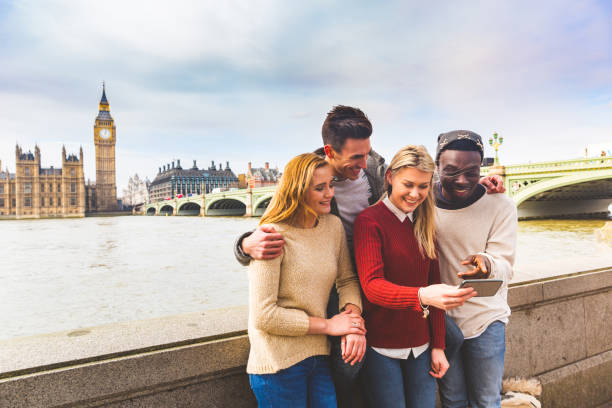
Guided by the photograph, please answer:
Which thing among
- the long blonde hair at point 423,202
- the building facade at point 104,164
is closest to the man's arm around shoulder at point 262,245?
the long blonde hair at point 423,202

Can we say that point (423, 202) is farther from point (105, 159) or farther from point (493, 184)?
point (105, 159)

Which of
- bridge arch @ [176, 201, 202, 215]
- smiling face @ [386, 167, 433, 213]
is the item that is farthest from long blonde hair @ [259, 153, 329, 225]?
bridge arch @ [176, 201, 202, 215]

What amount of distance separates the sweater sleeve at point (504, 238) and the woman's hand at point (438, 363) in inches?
14.3

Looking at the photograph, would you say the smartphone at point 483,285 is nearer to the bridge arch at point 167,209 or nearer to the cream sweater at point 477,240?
the cream sweater at point 477,240

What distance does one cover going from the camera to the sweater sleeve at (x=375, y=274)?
1.31 m

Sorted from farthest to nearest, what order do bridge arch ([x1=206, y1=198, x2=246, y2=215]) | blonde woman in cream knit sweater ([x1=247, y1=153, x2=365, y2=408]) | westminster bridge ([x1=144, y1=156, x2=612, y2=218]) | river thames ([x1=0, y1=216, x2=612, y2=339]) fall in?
1. bridge arch ([x1=206, y1=198, x2=246, y2=215])
2. westminster bridge ([x1=144, y1=156, x2=612, y2=218])
3. river thames ([x1=0, y1=216, x2=612, y2=339])
4. blonde woman in cream knit sweater ([x1=247, y1=153, x2=365, y2=408])

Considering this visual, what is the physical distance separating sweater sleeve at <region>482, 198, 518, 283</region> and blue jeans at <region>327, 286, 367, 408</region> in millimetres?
599

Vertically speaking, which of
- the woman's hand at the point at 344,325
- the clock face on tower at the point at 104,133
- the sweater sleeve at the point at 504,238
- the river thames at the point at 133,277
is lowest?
the river thames at the point at 133,277

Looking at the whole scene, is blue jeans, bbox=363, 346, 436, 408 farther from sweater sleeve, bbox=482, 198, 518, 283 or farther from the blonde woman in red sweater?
sweater sleeve, bbox=482, 198, 518, 283

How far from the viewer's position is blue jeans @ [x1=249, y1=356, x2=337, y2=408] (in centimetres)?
136

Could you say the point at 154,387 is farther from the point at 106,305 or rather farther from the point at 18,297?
the point at 18,297

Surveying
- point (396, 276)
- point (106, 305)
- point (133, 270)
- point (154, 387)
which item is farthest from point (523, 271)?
point (133, 270)

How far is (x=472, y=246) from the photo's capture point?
64.5 inches

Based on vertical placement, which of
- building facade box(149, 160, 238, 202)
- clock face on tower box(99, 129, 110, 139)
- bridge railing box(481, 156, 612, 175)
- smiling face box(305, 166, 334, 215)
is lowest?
smiling face box(305, 166, 334, 215)
